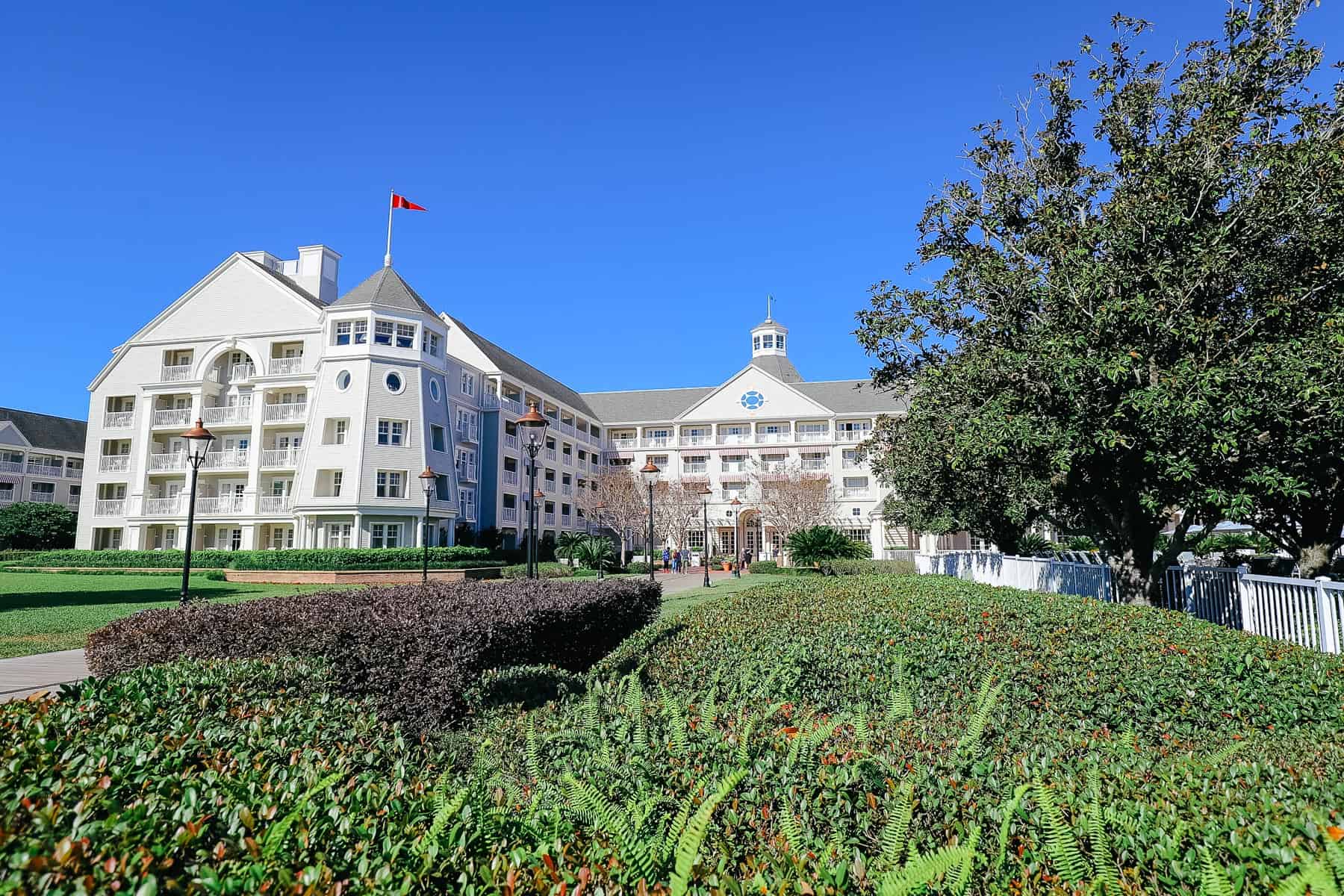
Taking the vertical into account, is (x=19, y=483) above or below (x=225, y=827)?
above

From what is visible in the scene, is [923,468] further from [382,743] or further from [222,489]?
[222,489]

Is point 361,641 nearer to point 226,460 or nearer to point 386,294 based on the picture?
point 386,294

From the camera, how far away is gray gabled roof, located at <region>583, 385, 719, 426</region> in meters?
59.3

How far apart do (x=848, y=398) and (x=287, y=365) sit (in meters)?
37.4

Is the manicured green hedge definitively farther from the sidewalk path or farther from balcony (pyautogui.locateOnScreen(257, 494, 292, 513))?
the sidewalk path

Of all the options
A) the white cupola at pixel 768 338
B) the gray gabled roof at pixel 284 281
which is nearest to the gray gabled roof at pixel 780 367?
the white cupola at pixel 768 338

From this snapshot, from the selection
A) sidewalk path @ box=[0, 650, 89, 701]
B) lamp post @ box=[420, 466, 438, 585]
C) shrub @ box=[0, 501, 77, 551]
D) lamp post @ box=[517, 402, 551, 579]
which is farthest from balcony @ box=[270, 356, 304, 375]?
sidewalk path @ box=[0, 650, 89, 701]

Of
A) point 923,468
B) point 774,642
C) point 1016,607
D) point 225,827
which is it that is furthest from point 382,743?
point 923,468

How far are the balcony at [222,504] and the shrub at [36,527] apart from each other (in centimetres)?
1264

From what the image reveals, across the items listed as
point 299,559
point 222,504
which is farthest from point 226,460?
point 299,559

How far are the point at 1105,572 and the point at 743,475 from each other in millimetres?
41682

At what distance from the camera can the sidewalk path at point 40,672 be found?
27.5ft

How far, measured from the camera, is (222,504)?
3609 centimetres

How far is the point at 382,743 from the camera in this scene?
3680 millimetres
